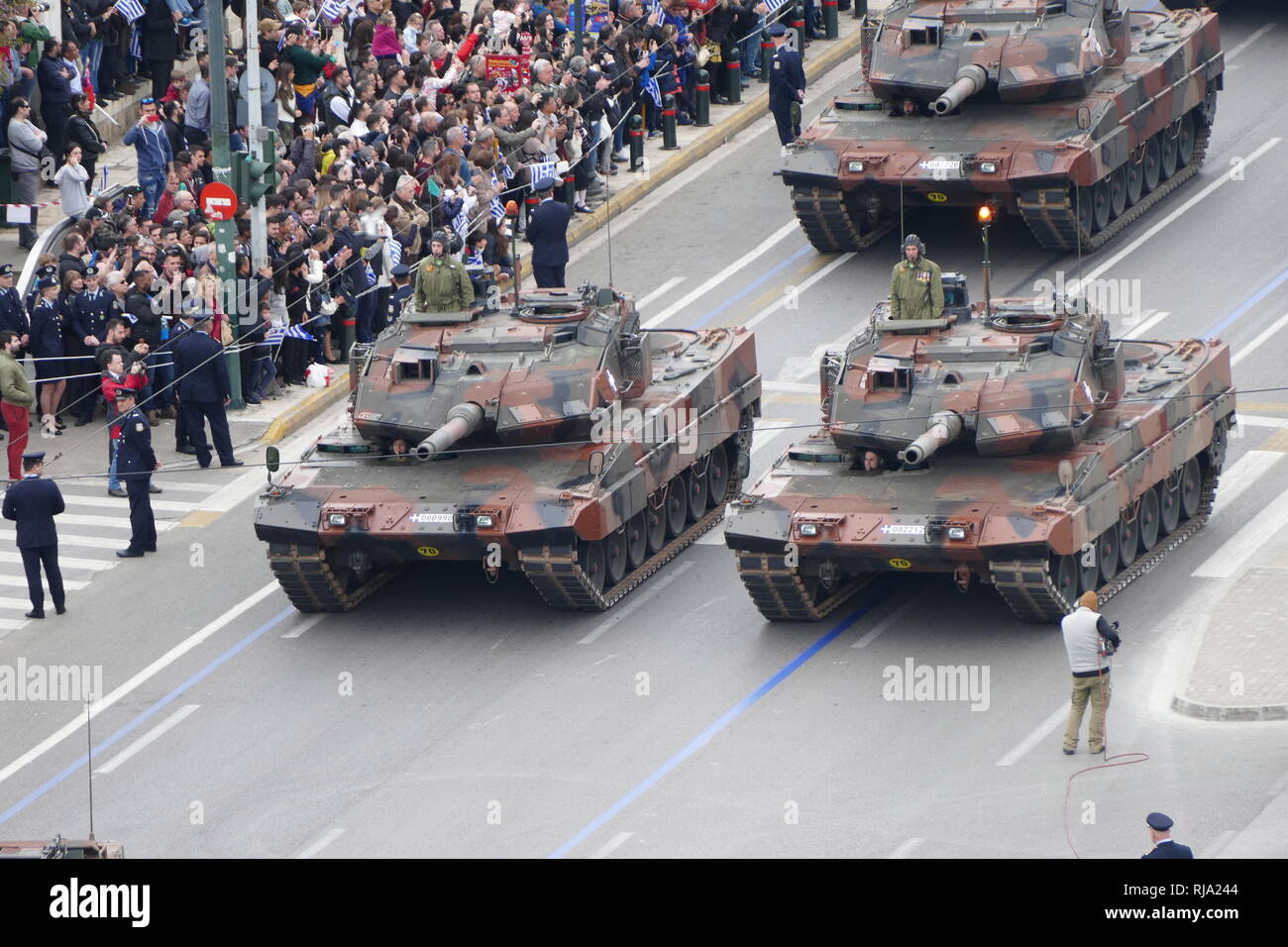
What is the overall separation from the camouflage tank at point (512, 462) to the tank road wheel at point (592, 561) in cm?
2

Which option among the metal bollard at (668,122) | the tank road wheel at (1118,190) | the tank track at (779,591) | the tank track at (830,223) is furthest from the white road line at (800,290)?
the tank track at (779,591)

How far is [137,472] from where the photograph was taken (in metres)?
34.2

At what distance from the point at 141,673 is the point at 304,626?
188cm

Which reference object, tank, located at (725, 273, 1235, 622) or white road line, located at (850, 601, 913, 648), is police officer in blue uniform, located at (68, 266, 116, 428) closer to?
tank, located at (725, 273, 1235, 622)

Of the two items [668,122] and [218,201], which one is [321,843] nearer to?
[218,201]

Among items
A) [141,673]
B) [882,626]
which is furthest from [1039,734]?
[141,673]

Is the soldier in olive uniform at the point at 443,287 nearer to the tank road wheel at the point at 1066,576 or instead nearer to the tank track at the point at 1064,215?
the tank road wheel at the point at 1066,576

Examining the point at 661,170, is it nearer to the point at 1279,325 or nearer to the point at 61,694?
the point at 1279,325

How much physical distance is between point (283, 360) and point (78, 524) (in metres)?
4.47

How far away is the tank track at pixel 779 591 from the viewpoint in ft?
102

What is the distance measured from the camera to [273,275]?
38.1m

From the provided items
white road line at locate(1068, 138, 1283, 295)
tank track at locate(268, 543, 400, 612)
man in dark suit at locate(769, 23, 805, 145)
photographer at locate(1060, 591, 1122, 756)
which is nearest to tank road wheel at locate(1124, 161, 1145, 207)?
white road line at locate(1068, 138, 1283, 295)

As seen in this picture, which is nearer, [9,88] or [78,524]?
[78,524]
